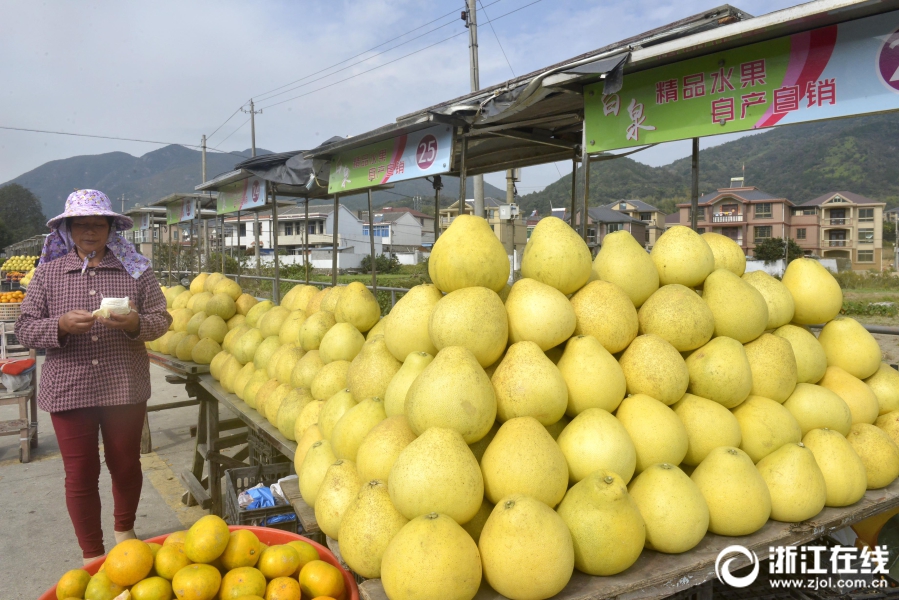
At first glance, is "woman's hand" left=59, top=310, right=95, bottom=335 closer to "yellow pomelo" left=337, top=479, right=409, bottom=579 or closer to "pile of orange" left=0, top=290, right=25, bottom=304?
"yellow pomelo" left=337, top=479, right=409, bottom=579

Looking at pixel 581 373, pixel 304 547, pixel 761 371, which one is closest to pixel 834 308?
pixel 761 371

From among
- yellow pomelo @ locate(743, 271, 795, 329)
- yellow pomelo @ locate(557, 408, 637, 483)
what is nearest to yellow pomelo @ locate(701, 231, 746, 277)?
yellow pomelo @ locate(743, 271, 795, 329)

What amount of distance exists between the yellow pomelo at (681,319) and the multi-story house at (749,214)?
196 feet

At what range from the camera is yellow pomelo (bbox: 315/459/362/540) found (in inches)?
76.4

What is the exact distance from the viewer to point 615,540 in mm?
1509

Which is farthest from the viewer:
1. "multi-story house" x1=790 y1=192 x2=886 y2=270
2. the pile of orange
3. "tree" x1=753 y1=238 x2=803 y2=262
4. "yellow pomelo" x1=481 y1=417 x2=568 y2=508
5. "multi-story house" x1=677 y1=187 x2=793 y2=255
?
"multi-story house" x1=677 y1=187 x2=793 y2=255

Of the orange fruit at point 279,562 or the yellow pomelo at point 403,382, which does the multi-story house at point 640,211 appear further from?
the orange fruit at point 279,562

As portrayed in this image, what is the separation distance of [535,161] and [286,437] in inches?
149

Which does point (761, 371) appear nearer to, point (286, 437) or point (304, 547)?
point (304, 547)

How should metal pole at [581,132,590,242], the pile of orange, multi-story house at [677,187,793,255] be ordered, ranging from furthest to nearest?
multi-story house at [677,187,793,255] < the pile of orange < metal pole at [581,132,590,242]

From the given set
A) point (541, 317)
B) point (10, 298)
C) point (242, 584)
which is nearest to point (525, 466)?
point (541, 317)

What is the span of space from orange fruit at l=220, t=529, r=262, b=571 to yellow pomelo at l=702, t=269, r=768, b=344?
6.61ft

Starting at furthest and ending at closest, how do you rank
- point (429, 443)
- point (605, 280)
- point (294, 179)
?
1. point (294, 179)
2. point (605, 280)
3. point (429, 443)

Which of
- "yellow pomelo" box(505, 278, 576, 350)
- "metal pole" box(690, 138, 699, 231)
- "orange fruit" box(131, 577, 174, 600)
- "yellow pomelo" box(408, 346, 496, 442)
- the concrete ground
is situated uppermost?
"metal pole" box(690, 138, 699, 231)
